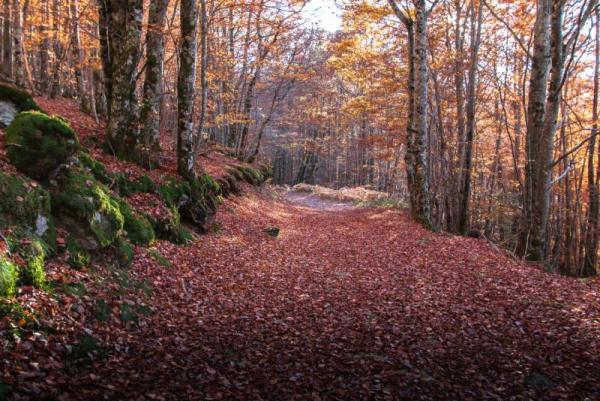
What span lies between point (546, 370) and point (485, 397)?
1.10 meters

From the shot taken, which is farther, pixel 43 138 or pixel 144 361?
pixel 43 138

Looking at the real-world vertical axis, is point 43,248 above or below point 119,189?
below

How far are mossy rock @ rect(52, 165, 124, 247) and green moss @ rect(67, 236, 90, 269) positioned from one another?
0.42 meters

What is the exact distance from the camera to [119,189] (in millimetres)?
9031

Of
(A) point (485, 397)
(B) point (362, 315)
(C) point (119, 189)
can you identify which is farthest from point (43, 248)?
(A) point (485, 397)

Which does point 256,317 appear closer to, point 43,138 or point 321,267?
point 321,267

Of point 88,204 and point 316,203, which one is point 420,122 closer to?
point 88,204

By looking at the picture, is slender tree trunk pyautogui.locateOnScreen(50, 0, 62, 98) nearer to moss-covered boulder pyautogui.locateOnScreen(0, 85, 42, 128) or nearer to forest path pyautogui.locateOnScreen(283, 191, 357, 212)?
moss-covered boulder pyautogui.locateOnScreen(0, 85, 42, 128)

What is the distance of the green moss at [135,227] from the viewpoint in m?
7.93

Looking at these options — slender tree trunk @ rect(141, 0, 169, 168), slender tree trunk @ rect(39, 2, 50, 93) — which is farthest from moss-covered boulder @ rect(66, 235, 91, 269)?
slender tree trunk @ rect(39, 2, 50, 93)

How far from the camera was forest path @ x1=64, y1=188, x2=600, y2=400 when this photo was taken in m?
4.32

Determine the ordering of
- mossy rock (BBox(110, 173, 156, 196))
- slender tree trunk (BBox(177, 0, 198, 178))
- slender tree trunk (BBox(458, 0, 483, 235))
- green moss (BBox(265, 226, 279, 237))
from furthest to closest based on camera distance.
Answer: slender tree trunk (BBox(458, 0, 483, 235)) < green moss (BBox(265, 226, 279, 237)) < slender tree trunk (BBox(177, 0, 198, 178)) < mossy rock (BBox(110, 173, 156, 196))

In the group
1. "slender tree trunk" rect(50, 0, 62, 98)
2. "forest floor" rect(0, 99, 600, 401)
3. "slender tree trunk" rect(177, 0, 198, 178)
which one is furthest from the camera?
"slender tree trunk" rect(50, 0, 62, 98)

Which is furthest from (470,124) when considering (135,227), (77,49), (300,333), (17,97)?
(77,49)
